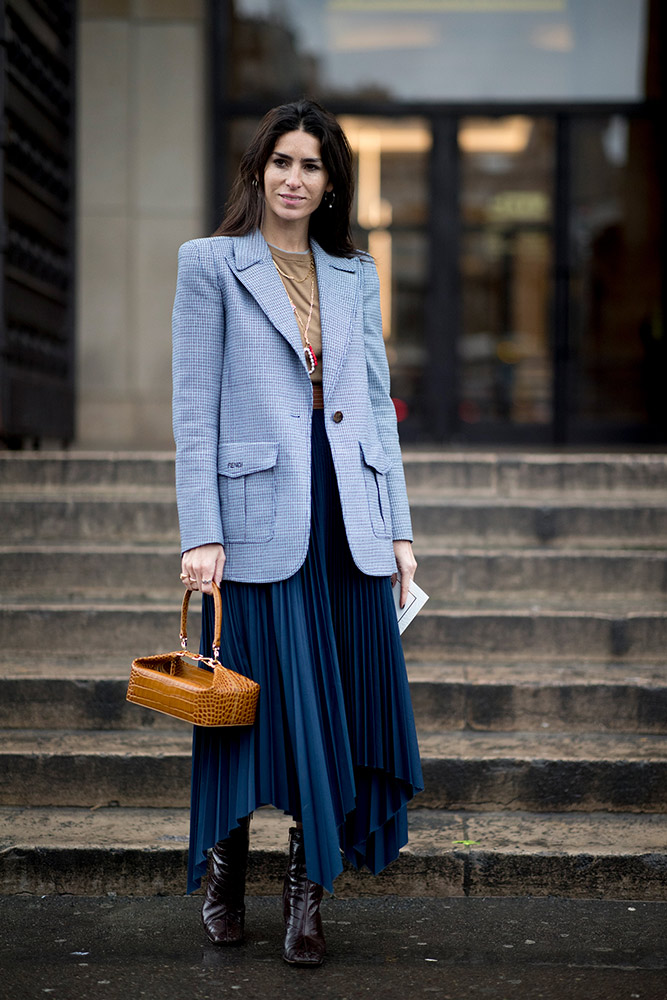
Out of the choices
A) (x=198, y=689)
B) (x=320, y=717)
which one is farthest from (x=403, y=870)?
(x=198, y=689)

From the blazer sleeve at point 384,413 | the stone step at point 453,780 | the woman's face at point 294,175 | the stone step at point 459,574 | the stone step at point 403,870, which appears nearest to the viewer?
the woman's face at point 294,175

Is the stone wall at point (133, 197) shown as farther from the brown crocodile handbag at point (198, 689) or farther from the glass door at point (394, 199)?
the brown crocodile handbag at point (198, 689)

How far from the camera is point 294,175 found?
3100 millimetres

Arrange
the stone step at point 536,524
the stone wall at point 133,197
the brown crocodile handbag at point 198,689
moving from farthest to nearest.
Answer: the stone wall at point 133,197, the stone step at point 536,524, the brown crocodile handbag at point 198,689

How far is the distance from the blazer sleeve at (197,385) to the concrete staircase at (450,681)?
1275 millimetres

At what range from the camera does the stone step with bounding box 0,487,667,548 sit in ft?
19.1

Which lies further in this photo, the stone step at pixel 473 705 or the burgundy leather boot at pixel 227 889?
the stone step at pixel 473 705

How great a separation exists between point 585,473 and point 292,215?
140 inches

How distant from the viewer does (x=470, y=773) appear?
4168mm

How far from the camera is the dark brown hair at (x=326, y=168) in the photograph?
311cm

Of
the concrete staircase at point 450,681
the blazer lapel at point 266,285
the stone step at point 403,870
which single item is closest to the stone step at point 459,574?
the concrete staircase at point 450,681

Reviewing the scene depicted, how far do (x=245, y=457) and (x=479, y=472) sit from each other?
340 cm

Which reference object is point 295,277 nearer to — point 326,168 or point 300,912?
point 326,168

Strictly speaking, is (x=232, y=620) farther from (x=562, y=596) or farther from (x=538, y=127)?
(x=538, y=127)
